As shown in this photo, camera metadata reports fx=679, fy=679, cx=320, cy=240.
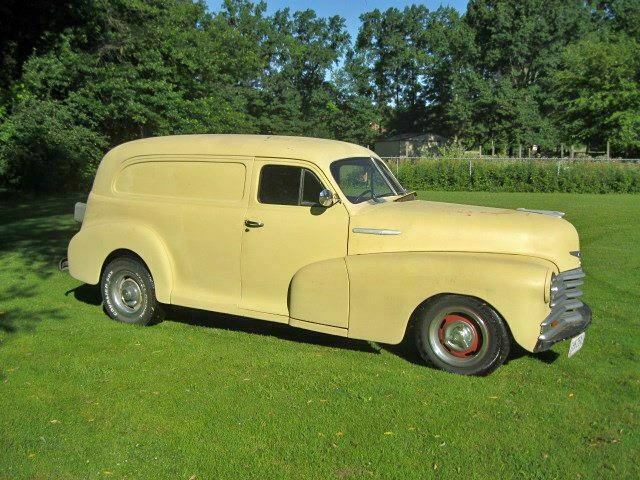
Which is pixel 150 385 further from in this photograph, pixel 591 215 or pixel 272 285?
pixel 591 215

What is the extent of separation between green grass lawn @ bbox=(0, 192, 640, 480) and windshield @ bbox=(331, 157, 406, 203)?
4.78ft

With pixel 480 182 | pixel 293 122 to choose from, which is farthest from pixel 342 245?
pixel 293 122

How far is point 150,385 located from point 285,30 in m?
66.3

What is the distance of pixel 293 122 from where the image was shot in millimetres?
61125

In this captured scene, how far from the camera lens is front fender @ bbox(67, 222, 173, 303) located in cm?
685

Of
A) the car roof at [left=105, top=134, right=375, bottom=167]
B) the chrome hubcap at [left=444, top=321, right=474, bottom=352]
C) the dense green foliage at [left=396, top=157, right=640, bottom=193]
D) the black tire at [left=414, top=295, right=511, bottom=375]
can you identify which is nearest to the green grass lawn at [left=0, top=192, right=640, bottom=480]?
the black tire at [left=414, top=295, right=511, bottom=375]

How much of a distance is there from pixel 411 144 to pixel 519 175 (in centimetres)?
3910

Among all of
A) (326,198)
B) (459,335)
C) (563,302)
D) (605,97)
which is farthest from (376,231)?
(605,97)

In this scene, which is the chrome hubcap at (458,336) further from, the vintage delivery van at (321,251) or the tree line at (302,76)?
the tree line at (302,76)

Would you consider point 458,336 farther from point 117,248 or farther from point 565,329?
point 117,248

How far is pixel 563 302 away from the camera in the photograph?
17.9 ft

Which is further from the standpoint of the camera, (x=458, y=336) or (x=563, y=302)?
(x=458, y=336)

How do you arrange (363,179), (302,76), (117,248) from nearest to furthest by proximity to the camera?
(363,179) → (117,248) → (302,76)

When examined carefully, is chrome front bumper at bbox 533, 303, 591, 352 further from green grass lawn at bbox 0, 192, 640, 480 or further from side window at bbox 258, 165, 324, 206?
side window at bbox 258, 165, 324, 206
